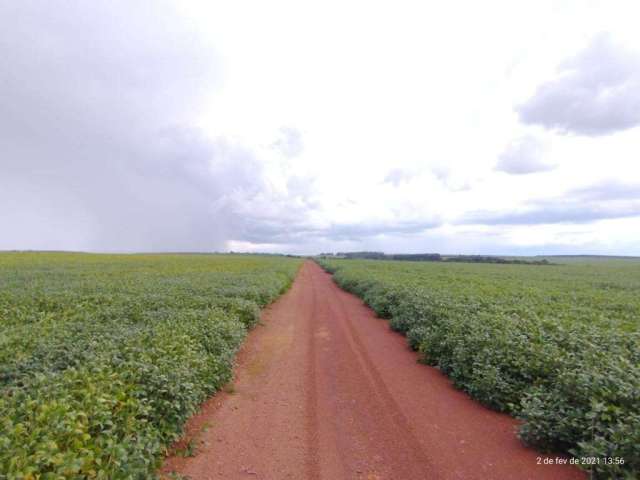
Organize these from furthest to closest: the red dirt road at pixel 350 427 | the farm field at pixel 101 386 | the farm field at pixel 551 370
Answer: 1. the red dirt road at pixel 350 427
2. the farm field at pixel 551 370
3. the farm field at pixel 101 386

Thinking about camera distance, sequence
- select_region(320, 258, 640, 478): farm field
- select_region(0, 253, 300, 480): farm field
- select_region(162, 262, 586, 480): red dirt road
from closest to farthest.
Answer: select_region(0, 253, 300, 480): farm field < select_region(320, 258, 640, 478): farm field < select_region(162, 262, 586, 480): red dirt road

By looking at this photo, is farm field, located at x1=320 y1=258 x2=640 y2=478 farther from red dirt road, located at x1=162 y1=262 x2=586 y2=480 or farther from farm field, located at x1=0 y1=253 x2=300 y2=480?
farm field, located at x1=0 y1=253 x2=300 y2=480

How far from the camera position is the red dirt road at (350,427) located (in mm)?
4863

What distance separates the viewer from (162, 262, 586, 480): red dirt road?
4863 millimetres

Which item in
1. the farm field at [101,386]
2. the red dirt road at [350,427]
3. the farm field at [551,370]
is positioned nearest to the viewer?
the farm field at [101,386]

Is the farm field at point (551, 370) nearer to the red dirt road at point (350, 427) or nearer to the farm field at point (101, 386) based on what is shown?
the red dirt road at point (350, 427)

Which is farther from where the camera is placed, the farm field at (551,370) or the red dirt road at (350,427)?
the red dirt road at (350,427)

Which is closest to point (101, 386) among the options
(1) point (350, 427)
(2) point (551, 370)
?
(1) point (350, 427)

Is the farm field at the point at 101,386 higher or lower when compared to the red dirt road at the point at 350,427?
higher

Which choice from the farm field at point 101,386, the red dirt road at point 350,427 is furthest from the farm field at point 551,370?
the farm field at point 101,386

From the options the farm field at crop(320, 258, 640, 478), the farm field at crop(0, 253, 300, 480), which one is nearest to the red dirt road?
the farm field at crop(320, 258, 640, 478)

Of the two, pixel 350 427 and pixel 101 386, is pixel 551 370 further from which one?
pixel 101 386

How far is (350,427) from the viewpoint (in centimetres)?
602

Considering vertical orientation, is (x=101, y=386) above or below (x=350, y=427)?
above
